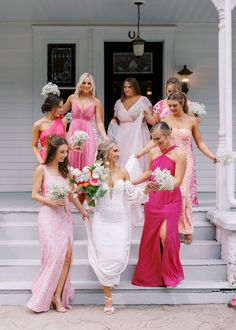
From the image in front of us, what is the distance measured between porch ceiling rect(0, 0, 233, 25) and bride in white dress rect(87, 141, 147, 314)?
4039 millimetres

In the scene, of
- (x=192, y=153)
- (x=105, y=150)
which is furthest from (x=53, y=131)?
(x=192, y=153)

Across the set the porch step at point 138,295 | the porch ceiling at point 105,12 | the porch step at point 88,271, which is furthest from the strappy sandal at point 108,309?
the porch ceiling at point 105,12

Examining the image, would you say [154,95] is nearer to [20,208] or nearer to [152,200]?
[20,208]

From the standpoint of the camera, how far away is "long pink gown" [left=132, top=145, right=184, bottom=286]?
593 cm

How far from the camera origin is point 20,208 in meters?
7.50

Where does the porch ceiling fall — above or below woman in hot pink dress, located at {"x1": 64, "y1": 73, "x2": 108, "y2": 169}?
above

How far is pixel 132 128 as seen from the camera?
8.10 m

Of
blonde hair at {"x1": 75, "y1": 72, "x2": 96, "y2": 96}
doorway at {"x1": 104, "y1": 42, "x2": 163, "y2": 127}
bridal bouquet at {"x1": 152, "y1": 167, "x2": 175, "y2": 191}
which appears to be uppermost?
doorway at {"x1": 104, "y1": 42, "x2": 163, "y2": 127}

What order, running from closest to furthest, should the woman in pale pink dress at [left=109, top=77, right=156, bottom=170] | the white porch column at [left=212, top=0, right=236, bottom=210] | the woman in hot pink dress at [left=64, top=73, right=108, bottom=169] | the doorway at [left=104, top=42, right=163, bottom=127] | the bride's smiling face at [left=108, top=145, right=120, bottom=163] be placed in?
the bride's smiling face at [left=108, top=145, right=120, bottom=163]
the white porch column at [left=212, top=0, right=236, bottom=210]
the woman in hot pink dress at [left=64, top=73, right=108, bottom=169]
the woman in pale pink dress at [left=109, top=77, right=156, bottom=170]
the doorway at [left=104, top=42, right=163, bottom=127]

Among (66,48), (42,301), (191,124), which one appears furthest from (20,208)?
(66,48)

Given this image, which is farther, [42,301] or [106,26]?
[106,26]

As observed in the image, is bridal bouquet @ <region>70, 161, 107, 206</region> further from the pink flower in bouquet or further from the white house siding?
the white house siding

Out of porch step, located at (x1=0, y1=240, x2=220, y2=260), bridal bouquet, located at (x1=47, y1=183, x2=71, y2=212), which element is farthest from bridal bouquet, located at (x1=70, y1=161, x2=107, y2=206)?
porch step, located at (x1=0, y1=240, x2=220, y2=260)

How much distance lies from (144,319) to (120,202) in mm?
1211
